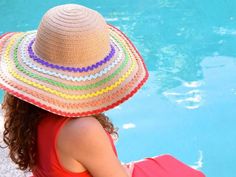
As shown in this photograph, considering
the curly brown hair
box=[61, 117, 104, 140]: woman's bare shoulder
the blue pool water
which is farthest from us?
the blue pool water

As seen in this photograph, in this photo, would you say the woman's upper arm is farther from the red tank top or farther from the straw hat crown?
the straw hat crown

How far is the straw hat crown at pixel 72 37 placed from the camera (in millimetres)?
1327

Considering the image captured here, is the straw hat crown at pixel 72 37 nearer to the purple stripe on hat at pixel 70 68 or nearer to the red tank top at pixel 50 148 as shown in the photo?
the purple stripe on hat at pixel 70 68

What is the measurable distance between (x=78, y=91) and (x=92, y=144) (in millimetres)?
148

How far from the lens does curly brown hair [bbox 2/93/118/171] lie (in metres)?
1.44

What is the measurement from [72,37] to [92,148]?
30 centimetres

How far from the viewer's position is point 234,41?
14.3 feet

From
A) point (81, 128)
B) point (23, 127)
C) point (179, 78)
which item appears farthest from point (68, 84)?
point (179, 78)

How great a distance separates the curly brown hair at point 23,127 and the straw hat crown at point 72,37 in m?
0.17

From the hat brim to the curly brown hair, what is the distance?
0.11m

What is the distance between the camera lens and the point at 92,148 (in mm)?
1343

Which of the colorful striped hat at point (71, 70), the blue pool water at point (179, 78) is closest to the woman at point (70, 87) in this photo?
the colorful striped hat at point (71, 70)

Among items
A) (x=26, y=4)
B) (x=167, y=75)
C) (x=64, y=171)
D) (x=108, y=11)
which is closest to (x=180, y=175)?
(x=64, y=171)

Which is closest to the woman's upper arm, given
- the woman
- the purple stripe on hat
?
the woman
